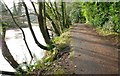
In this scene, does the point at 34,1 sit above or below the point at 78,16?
above

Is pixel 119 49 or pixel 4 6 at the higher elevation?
pixel 4 6

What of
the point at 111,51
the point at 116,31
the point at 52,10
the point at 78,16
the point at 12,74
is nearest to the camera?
the point at 111,51

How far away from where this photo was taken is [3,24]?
42.7ft

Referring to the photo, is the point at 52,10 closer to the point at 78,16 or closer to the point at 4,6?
the point at 4,6

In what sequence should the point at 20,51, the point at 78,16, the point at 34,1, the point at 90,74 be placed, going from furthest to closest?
the point at 78,16 < the point at 20,51 < the point at 34,1 < the point at 90,74

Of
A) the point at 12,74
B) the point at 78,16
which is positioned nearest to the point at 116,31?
the point at 12,74

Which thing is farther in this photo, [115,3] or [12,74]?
[115,3]

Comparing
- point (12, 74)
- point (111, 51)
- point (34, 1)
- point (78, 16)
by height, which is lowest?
point (78, 16)

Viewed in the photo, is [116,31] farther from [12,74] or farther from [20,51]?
[20,51]

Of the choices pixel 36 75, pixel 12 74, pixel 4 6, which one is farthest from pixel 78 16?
pixel 36 75

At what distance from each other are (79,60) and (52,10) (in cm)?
1942

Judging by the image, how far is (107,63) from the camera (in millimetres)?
8523

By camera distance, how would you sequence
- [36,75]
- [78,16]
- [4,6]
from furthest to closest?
[78,16] < [4,6] < [36,75]

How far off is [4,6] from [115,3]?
20.8 ft
